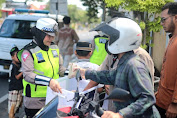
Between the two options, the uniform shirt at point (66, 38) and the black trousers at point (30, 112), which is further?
the uniform shirt at point (66, 38)

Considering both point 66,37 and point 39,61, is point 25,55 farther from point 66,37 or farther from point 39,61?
point 66,37

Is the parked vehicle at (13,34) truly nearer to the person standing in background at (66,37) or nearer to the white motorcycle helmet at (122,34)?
the person standing in background at (66,37)

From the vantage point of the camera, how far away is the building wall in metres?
8.30

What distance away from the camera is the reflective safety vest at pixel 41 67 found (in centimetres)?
301

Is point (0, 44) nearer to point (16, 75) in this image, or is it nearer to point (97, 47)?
point (16, 75)

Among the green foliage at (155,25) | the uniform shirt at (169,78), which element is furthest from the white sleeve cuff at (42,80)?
the green foliage at (155,25)

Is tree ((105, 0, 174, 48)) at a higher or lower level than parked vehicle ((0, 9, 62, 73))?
higher

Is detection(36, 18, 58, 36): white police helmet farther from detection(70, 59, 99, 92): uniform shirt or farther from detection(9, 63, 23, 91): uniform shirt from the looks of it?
detection(9, 63, 23, 91): uniform shirt

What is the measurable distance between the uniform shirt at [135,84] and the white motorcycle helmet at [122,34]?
0.23ft

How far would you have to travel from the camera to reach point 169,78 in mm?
2867

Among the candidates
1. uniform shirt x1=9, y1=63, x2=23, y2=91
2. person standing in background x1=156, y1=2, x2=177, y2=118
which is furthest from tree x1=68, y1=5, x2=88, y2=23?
person standing in background x1=156, y1=2, x2=177, y2=118

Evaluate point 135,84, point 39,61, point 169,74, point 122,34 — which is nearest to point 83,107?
point 135,84

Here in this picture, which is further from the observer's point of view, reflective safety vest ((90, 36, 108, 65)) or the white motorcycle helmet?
reflective safety vest ((90, 36, 108, 65))

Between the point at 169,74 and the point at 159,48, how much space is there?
19.7 ft
